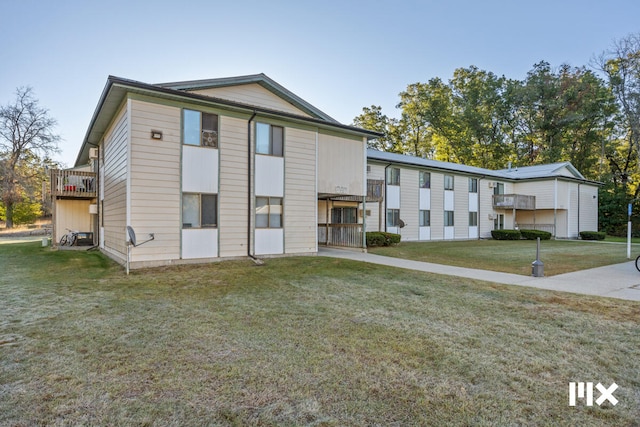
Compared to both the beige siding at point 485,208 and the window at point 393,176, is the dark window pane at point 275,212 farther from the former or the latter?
the beige siding at point 485,208

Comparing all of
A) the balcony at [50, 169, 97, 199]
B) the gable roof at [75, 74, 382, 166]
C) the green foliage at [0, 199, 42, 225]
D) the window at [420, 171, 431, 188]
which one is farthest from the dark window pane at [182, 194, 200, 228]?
the green foliage at [0, 199, 42, 225]

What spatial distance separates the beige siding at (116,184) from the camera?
9491 mm

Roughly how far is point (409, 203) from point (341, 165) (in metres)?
8.46

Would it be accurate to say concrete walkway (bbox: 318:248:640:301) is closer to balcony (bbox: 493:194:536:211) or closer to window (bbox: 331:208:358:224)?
window (bbox: 331:208:358:224)

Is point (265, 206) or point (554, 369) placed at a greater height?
point (265, 206)

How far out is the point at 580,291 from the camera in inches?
273

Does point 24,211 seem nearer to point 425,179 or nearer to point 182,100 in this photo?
point 182,100

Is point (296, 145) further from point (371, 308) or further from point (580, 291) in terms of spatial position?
point (580, 291)

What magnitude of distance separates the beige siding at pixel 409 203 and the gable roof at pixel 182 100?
6983 millimetres

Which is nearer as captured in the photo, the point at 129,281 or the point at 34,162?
the point at 129,281

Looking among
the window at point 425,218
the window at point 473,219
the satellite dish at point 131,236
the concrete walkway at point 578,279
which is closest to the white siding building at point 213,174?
the satellite dish at point 131,236

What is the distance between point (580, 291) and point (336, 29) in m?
11.9

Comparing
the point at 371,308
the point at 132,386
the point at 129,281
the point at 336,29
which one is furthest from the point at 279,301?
the point at 336,29

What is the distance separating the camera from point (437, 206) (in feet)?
71.3
